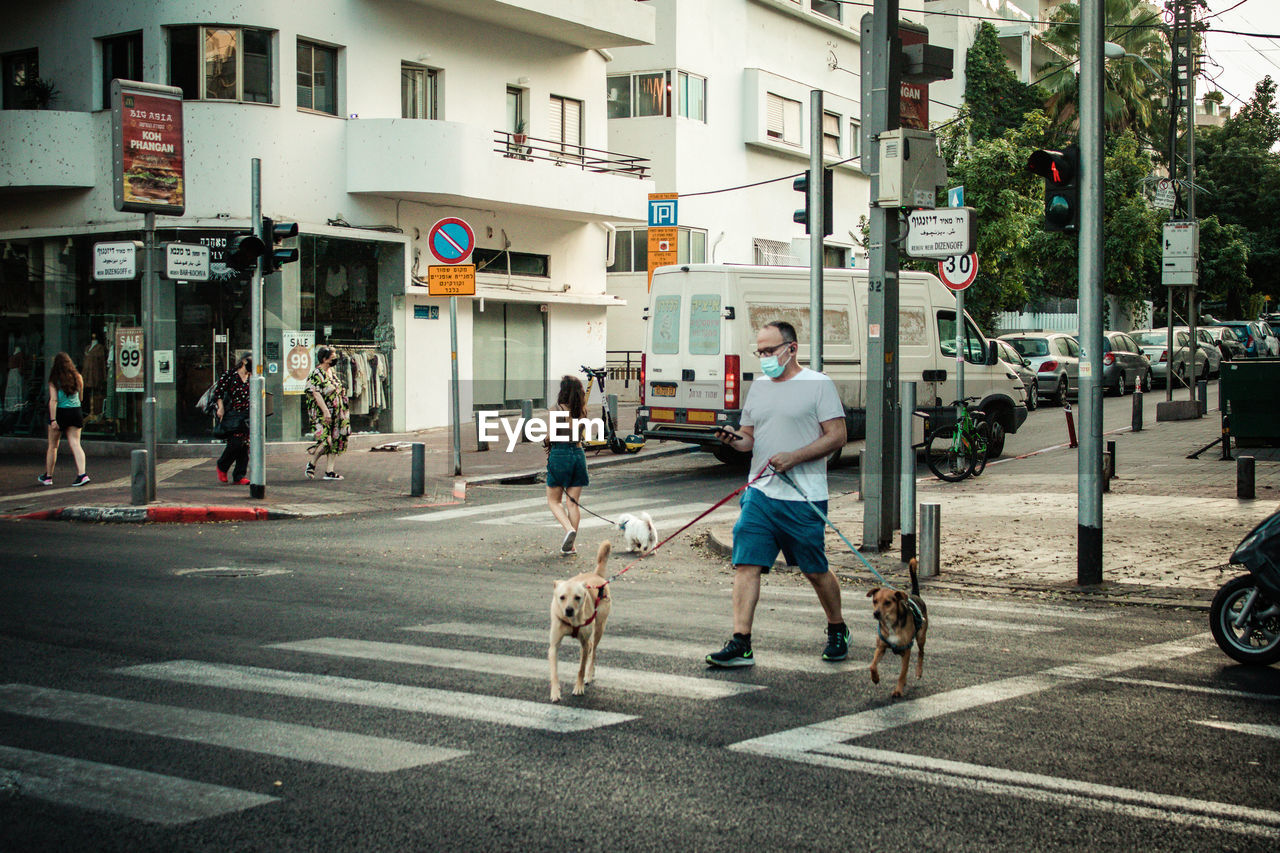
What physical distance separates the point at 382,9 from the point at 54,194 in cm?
662

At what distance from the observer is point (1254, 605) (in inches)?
276

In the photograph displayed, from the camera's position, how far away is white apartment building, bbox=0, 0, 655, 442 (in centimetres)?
2114

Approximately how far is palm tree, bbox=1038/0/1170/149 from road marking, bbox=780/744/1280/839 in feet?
148

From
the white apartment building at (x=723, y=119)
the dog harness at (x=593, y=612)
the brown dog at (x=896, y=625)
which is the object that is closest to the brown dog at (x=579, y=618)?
the dog harness at (x=593, y=612)

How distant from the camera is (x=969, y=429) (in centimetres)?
1733

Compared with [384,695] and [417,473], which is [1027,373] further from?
[384,695]

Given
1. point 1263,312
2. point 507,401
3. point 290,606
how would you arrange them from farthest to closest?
point 1263,312
point 507,401
point 290,606

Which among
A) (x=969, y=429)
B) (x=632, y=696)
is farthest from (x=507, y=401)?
(x=632, y=696)

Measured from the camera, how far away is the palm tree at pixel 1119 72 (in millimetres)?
47281

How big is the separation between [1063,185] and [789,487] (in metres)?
4.61

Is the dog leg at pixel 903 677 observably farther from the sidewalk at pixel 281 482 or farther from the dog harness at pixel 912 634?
the sidewalk at pixel 281 482

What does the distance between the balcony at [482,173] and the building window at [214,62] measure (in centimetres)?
198

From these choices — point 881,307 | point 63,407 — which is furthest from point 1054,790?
point 63,407

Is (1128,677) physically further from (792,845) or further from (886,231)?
(886,231)
